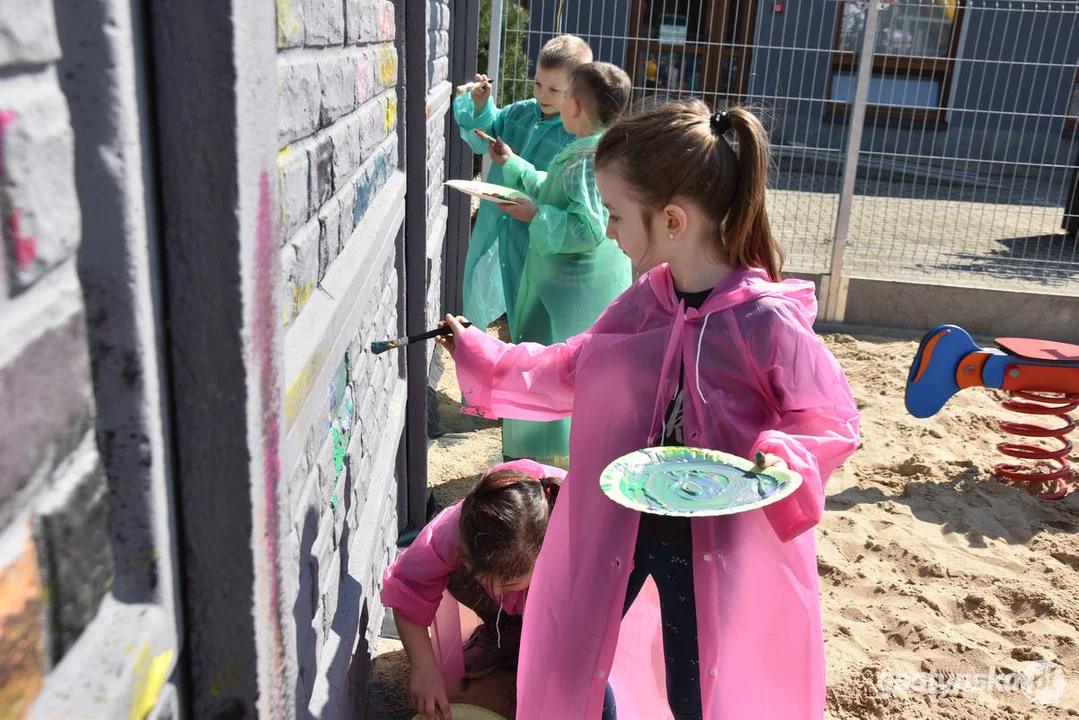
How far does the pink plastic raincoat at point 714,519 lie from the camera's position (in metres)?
1.97

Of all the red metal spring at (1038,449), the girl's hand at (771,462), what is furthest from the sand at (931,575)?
the girl's hand at (771,462)

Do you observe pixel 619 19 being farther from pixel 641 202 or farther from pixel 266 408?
pixel 266 408

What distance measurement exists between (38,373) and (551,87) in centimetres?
404

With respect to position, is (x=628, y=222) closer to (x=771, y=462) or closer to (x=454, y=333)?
(x=454, y=333)

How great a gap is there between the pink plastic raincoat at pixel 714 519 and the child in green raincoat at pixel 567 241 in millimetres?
1680

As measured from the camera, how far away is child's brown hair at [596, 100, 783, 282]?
2041 mm

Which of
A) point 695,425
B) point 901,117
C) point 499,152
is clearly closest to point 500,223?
point 499,152

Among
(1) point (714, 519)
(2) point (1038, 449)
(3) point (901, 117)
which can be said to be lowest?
(2) point (1038, 449)

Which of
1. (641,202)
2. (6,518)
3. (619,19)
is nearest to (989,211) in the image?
(619,19)

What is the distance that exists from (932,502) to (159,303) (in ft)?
13.0

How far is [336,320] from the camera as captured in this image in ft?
5.57

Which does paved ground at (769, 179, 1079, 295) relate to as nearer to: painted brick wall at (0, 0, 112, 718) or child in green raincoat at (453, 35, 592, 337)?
child in green raincoat at (453, 35, 592, 337)

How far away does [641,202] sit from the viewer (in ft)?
6.89

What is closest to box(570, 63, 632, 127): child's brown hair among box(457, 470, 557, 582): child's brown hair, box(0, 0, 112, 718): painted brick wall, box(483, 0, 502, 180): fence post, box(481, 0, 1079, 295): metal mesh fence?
box(457, 470, 557, 582): child's brown hair
